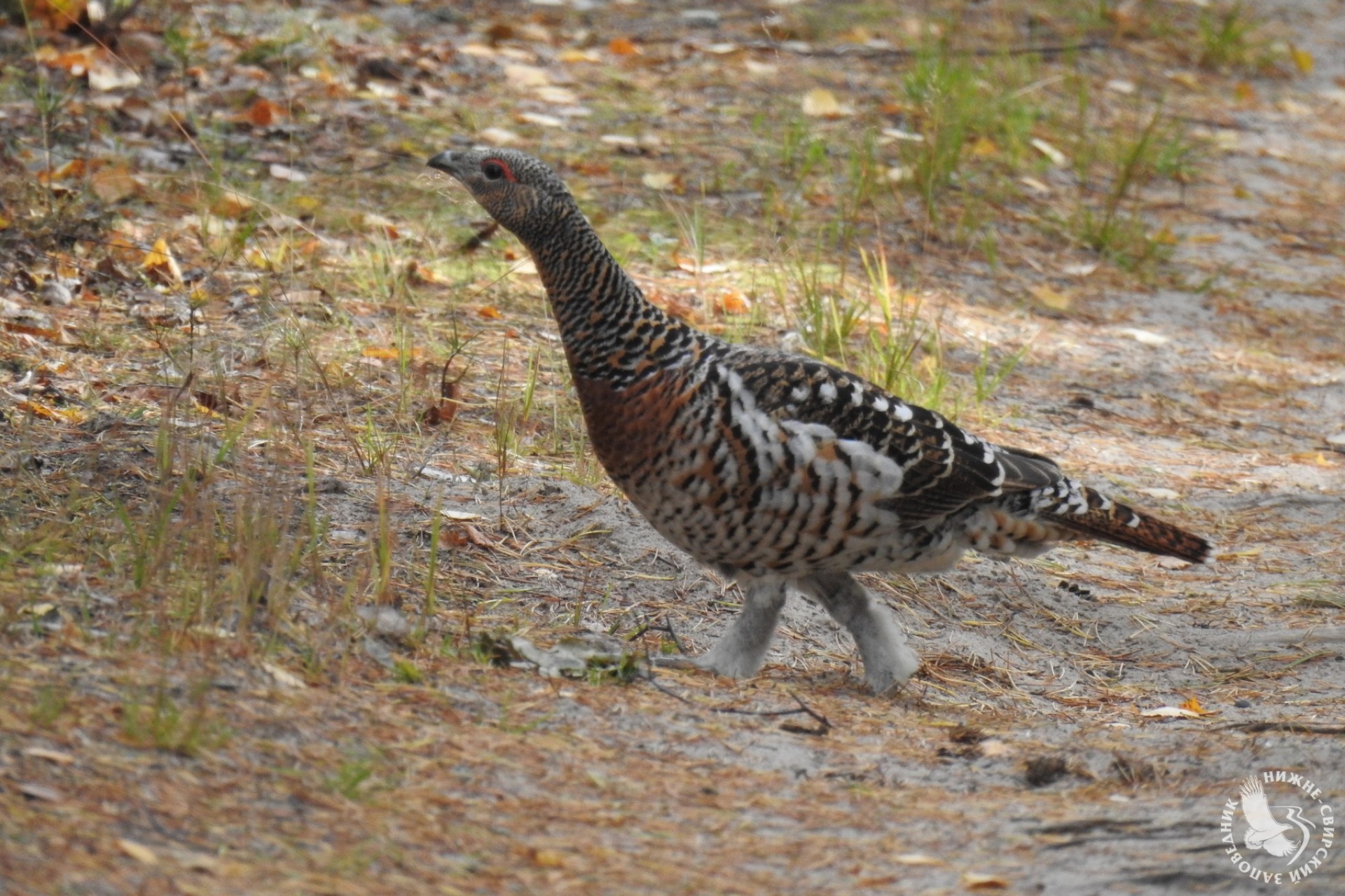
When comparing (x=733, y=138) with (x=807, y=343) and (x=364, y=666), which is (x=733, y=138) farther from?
(x=364, y=666)

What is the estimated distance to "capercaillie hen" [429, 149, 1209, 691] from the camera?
4109 millimetres

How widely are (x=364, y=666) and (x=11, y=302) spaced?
2986 millimetres

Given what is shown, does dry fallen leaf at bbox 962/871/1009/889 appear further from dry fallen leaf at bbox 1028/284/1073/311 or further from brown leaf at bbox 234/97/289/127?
brown leaf at bbox 234/97/289/127

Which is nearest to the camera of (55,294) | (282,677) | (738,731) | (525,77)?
(282,677)

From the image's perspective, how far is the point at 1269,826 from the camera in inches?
125

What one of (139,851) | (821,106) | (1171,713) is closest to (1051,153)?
(821,106)

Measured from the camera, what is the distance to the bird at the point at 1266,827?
121 inches

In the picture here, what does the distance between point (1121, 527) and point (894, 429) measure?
879 mm

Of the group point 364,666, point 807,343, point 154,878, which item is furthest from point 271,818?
point 807,343

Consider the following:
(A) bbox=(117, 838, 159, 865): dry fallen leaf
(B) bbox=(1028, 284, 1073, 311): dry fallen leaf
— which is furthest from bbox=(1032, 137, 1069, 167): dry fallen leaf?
(A) bbox=(117, 838, 159, 865): dry fallen leaf

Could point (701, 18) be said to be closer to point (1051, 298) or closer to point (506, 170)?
point (1051, 298)

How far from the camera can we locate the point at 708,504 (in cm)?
408

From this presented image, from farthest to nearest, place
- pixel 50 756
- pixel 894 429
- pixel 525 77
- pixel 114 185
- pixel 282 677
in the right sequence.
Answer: pixel 525 77 < pixel 114 185 < pixel 894 429 < pixel 282 677 < pixel 50 756

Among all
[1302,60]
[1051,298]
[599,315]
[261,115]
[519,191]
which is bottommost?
[1051,298]
